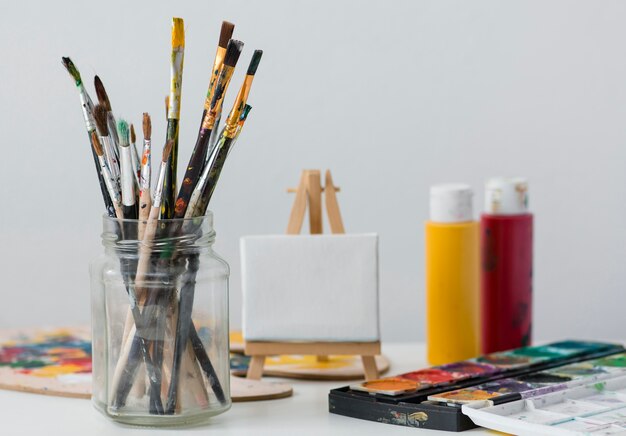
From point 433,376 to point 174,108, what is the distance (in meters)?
0.29

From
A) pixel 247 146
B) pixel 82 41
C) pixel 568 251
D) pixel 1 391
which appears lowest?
pixel 1 391

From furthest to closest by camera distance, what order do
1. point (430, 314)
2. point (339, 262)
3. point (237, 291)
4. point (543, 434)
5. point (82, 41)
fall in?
1. point (237, 291)
2. point (82, 41)
3. point (430, 314)
4. point (339, 262)
5. point (543, 434)

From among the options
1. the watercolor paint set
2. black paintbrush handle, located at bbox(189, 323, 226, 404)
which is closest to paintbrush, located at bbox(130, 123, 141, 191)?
black paintbrush handle, located at bbox(189, 323, 226, 404)

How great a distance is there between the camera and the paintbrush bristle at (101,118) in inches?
27.3

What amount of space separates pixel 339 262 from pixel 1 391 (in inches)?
12.1

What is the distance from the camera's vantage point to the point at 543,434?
2.08 feet

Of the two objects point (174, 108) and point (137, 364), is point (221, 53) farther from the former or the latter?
point (137, 364)

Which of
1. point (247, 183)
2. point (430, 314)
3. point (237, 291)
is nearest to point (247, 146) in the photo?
point (247, 183)

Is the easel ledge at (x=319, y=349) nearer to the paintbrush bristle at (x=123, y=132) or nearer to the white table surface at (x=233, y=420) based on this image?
the white table surface at (x=233, y=420)

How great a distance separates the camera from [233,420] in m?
0.73

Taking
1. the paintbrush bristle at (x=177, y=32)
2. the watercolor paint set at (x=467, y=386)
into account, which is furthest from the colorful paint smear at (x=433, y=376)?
the paintbrush bristle at (x=177, y=32)

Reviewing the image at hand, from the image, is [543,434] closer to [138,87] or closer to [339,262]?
[339,262]

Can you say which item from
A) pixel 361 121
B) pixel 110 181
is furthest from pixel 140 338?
pixel 361 121

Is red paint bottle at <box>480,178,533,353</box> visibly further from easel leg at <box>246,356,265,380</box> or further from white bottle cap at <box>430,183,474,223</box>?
easel leg at <box>246,356,265,380</box>
